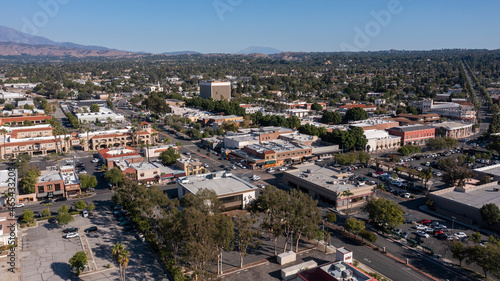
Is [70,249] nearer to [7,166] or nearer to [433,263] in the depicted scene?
[433,263]

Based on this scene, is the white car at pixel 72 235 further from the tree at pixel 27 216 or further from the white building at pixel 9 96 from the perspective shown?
the white building at pixel 9 96

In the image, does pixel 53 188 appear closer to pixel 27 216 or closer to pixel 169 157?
pixel 27 216

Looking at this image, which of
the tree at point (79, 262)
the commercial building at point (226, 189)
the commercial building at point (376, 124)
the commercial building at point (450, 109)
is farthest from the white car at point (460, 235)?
the commercial building at point (450, 109)

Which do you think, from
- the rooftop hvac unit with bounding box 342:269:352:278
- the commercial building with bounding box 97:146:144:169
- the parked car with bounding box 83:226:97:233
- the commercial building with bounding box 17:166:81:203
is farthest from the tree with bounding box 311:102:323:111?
the rooftop hvac unit with bounding box 342:269:352:278

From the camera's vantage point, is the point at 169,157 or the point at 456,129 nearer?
the point at 169,157

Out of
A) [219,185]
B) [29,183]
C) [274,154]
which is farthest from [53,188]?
[274,154]

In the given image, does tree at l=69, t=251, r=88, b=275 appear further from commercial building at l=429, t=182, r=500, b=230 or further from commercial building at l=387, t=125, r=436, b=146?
commercial building at l=387, t=125, r=436, b=146

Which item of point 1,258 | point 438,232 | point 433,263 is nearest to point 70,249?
point 1,258
